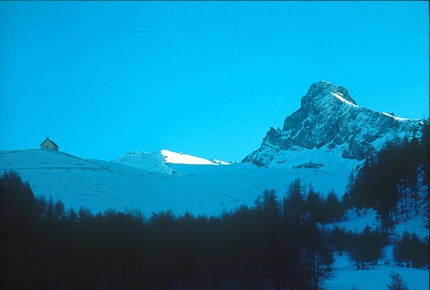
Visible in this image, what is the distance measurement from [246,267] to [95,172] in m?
64.0

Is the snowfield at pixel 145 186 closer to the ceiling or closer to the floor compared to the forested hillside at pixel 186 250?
closer to the ceiling

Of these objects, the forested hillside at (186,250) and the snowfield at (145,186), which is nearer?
the forested hillside at (186,250)

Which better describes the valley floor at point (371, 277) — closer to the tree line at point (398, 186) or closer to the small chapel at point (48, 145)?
the tree line at point (398, 186)

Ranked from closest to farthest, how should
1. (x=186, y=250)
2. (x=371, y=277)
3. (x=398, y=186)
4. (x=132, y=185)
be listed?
(x=371, y=277) → (x=398, y=186) → (x=186, y=250) → (x=132, y=185)

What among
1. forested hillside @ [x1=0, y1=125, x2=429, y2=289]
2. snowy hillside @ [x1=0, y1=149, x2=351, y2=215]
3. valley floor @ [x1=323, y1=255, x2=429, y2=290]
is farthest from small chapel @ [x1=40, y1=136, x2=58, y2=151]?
valley floor @ [x1=323, y1=255, x2=429, y2=290]

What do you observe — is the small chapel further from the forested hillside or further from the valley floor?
the valley floor

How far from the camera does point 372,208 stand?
41.8 m

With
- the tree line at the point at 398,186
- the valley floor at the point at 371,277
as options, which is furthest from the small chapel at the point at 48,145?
the valley floor at the point at 371,277

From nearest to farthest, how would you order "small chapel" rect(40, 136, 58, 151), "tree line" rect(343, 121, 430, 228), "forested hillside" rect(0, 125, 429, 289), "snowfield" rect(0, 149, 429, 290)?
"tree line" rect(343, 121, 430, 228) → "forested hillside" rect(0, 125, 429, 289) → "snowfield" rect(0, 149, 429, 290) → "small chapel" rect(40, 136, 58, 151)

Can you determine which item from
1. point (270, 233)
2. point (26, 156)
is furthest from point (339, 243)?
point (26, 156)

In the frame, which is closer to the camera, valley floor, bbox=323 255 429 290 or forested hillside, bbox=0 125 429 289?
valley floor, bbox=323 255 429 290

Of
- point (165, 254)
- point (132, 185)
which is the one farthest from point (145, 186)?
point (165, 254)

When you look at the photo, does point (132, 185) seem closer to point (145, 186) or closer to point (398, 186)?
point (145, 186)

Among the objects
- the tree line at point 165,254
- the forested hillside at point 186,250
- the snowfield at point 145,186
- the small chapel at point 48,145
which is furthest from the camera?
the small chapel at point 48,145
